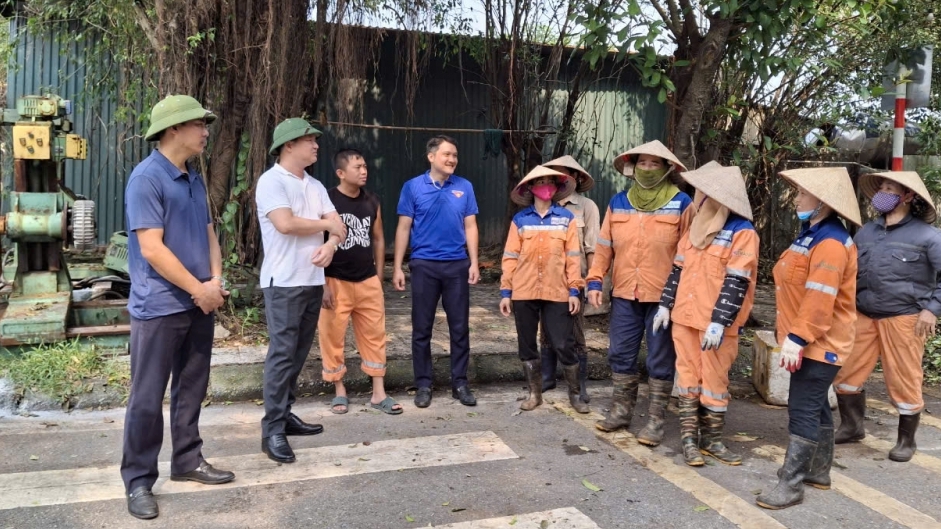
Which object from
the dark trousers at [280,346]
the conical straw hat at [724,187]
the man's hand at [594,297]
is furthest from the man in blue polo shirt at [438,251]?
the conical straw hat at [724,187]

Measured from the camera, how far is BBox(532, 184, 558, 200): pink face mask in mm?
5351

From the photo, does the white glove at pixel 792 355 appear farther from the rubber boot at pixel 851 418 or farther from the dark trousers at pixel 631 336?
the rubber boot at pixel 851 418

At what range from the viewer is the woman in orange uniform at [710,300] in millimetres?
4301

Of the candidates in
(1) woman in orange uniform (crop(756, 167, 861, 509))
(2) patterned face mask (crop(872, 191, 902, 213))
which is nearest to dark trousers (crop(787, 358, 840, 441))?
(1) woman in orange uniform (crop(756, 167, 861, 509))

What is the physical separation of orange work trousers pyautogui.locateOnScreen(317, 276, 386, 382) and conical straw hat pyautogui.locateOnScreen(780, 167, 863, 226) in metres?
2.80

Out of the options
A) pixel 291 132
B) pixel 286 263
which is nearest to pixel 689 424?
pixel 286 263

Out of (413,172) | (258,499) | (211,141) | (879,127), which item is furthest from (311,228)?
(879,127)

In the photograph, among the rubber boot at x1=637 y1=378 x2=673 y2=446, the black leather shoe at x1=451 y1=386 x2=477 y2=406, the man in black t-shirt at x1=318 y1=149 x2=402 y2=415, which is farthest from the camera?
the black leather shoe at x1=451 y1=386 x2=477 y2=406

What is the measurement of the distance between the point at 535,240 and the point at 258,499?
8.45ft

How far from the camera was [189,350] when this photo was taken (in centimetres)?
390

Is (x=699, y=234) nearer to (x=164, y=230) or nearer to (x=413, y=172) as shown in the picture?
(x=164, y=230)

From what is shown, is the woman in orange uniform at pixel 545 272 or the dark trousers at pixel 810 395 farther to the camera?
the woman in orange uniform at pixel 545 272

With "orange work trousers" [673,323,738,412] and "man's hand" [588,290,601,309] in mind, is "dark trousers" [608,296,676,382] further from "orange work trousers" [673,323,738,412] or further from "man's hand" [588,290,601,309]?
"orange work trousers" [673,323,738,412]

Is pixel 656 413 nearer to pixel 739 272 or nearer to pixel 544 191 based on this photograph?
pixel 739 272
